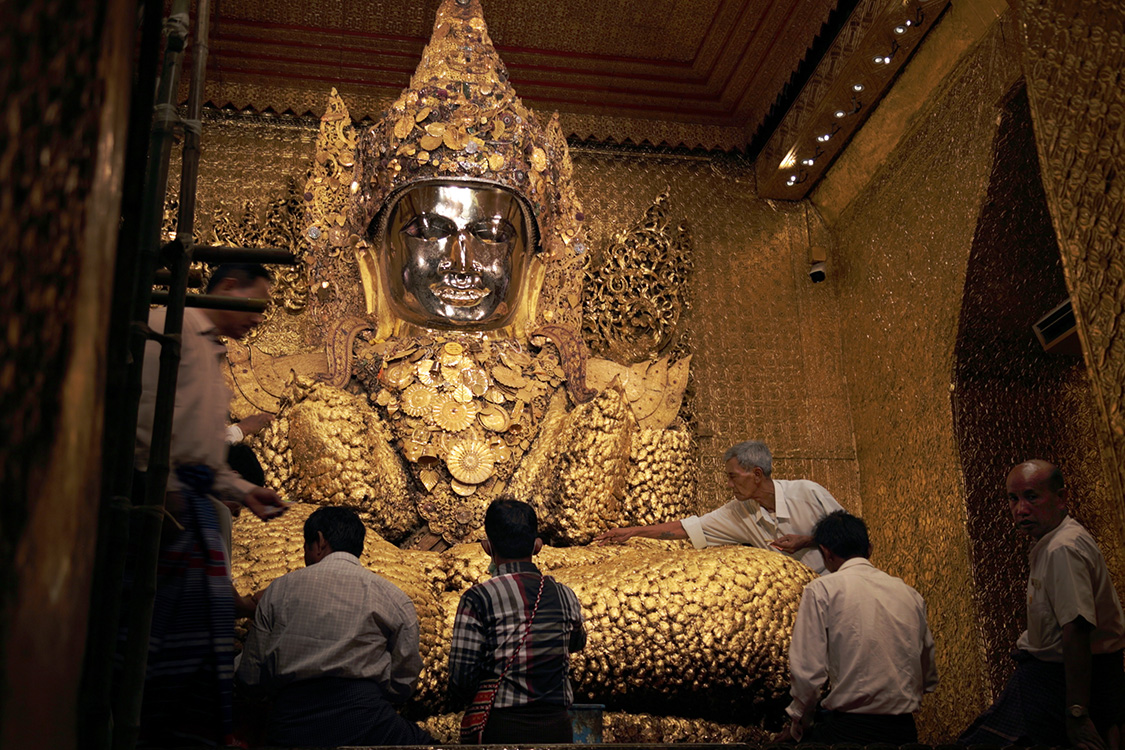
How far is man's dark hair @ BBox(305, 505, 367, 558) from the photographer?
237 cm

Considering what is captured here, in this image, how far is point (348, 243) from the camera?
15.2ft

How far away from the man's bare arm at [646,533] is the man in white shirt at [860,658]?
1334 mm

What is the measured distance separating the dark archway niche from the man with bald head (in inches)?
51.5

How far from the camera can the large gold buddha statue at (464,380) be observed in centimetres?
339

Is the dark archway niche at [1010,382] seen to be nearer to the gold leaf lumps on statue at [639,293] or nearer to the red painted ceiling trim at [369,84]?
the gold leaf lumps on statue at [639,293]

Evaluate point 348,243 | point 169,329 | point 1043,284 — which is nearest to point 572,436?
point 348,243

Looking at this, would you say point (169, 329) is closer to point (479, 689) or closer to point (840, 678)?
point (479, 689)

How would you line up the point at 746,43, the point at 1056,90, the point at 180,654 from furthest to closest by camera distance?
the point at 746,43, the point at 1056,90, the point at 180,654

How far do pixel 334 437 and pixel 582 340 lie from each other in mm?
1292

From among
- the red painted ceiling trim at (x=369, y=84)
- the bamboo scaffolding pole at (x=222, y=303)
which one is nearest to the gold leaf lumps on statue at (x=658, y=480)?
the red painted ceiling trim at (x=369, y=84)

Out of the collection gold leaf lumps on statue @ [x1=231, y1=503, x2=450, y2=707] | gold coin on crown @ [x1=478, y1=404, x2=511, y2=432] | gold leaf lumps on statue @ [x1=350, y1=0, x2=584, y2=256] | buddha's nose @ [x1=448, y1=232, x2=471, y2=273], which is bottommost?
gold leaf lumps on statue @ [x1=231, y1=503, x2=450, y2=707]

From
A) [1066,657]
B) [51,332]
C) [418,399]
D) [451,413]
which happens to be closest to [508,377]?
[451,413]

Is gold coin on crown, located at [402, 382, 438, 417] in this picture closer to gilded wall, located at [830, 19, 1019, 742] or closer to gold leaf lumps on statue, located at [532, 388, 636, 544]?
gold leaf lumps on statue, located at [532, 388, 636, 544]

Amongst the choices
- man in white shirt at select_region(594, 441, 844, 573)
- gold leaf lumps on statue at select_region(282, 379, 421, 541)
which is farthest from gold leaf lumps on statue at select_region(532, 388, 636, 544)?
gold leaf lumps on statue at select_region(282, 379, 421, 541)
